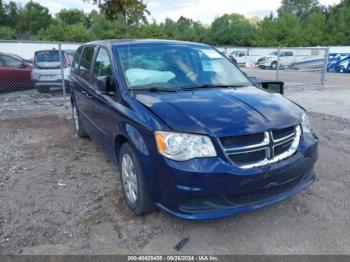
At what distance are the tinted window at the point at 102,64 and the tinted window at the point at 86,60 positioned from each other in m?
0.41

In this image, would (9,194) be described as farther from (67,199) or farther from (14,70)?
(14,70)

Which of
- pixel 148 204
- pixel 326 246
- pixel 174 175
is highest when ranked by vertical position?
pixel 174 175

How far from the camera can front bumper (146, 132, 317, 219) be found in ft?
8.95

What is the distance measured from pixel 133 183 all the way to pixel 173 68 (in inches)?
58.2

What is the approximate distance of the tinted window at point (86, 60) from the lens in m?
4.96

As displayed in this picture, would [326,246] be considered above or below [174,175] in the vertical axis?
below

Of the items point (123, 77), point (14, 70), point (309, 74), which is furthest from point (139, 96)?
point (309, 74)

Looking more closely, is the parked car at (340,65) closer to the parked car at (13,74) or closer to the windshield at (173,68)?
the parked car at (13,74)

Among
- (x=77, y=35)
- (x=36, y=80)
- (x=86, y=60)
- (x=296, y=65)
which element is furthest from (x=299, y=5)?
(x=86, y=60)

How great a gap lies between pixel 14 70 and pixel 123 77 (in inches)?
388

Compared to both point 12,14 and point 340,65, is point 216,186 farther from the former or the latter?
point 12,14

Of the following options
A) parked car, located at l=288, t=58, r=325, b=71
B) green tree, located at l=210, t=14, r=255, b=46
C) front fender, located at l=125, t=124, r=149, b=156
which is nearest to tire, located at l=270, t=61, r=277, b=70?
parked car, located at l=288, t=58, r=325, b=71

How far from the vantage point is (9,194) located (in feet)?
13.2

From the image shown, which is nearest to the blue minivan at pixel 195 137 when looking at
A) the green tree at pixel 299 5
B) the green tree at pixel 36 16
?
the green tree at pixel 36 16
